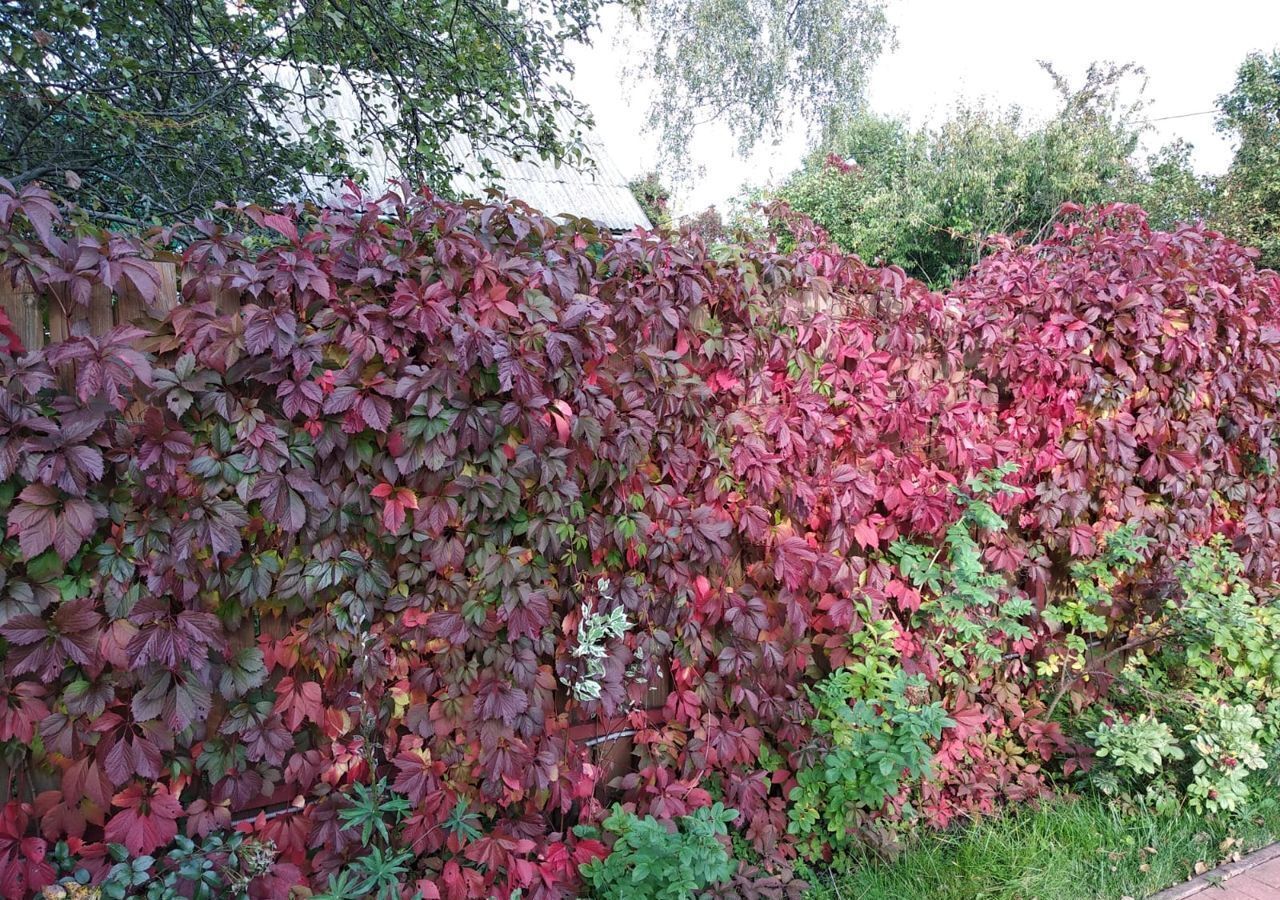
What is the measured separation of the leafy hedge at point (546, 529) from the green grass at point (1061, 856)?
134mm

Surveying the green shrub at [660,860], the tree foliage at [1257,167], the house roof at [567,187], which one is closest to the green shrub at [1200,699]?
the green shrub at [660,860]

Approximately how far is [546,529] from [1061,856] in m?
2.00

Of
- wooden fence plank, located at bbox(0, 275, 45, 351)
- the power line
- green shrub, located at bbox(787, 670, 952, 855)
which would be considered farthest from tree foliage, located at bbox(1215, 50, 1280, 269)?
wooden fence plank, located at bbox(0, 275, 45, 351)

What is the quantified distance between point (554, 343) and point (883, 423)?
129 centimetres

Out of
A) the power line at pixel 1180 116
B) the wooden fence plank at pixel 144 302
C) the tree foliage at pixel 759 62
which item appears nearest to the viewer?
the wooden fence plank at pixel 144 302

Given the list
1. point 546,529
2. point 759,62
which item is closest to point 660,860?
point 546,529

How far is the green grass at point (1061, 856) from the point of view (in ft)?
7.62

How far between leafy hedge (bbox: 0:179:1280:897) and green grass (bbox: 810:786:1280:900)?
0.13 metres

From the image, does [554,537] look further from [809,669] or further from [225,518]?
[809,669]

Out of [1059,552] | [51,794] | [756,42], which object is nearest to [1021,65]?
[756,42]

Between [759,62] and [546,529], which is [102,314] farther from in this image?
[759,62]

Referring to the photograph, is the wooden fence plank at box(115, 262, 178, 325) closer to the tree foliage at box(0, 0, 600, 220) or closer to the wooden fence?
the wooden fence

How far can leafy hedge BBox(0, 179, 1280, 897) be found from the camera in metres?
1.64

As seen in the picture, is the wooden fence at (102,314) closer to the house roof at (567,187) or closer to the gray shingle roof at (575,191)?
the house roof at (567,187)
